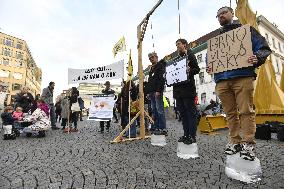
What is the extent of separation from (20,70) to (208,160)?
82.0m

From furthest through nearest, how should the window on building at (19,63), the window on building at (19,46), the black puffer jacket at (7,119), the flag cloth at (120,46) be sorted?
1. the window on building at (19,46)
2. the window on building at (19,63)
3. the flag cloth at (120,46)
4. the black puffer jacket at (7,119)

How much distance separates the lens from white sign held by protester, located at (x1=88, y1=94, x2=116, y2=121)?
927cm

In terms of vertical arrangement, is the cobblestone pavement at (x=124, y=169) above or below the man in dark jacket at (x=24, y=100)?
below

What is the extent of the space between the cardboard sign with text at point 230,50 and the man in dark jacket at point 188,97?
794 millimetres

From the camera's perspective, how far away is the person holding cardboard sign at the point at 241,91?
3.21 m

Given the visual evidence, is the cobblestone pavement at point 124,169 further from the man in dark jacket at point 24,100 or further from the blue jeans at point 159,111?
the man in dark jacket at point 24,100

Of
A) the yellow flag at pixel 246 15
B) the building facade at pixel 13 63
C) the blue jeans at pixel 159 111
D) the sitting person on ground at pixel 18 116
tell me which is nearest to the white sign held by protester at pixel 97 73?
the blue jeans at pixel 159 111

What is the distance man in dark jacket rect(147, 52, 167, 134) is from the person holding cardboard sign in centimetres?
239

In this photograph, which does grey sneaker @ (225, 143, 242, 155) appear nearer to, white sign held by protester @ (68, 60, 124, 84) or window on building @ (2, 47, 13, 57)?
white sign held by protester @ (68, 60, 124, 84)

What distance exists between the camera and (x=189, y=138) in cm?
445

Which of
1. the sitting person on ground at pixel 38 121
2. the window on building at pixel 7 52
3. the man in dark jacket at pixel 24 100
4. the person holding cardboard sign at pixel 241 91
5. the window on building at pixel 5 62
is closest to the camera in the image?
the person holding cardboard sign at pixel 241 91

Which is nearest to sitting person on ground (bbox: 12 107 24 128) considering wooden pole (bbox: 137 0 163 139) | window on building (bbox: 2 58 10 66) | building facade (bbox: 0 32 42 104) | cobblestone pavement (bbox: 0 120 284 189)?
cobblestone pavement (bbox: 0 120 284 189)

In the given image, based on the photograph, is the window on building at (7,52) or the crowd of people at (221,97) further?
the window on building at (7,52)

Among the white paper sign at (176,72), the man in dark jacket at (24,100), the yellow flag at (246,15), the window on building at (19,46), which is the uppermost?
the window on building at (19,46)
